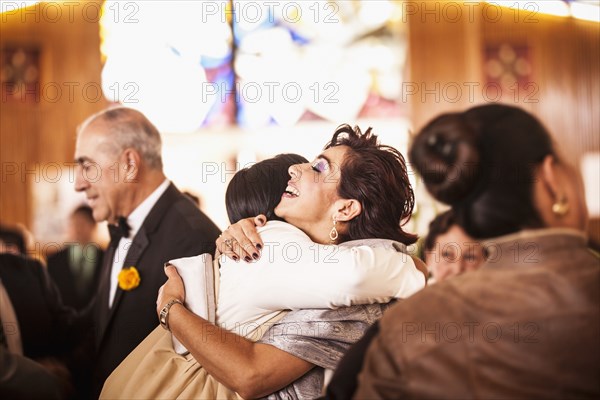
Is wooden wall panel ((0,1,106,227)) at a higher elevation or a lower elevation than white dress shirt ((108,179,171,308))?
higher

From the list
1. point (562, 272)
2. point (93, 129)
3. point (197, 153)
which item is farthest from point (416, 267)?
point (197, 153)

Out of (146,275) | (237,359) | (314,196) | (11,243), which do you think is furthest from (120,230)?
(11,243)

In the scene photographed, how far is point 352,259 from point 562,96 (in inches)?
262

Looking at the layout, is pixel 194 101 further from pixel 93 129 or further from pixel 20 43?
pixel 93 129

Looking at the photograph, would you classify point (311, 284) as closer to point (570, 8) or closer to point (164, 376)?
point (164, 376)

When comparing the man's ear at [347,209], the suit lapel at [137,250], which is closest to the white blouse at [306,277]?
the man's ear at [347,209]

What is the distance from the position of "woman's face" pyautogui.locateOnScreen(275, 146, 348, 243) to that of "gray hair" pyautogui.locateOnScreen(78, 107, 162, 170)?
99 cm

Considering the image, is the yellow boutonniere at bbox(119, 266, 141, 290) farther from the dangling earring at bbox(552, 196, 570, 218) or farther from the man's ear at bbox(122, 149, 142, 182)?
the dangling earring at bbox(552, 196, 570, 218)

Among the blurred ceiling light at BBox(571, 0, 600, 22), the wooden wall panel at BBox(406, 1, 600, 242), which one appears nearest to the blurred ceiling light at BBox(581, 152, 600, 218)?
the wooden wall panel at BBox(406, 1, 600, 242)

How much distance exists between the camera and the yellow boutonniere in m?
2.44

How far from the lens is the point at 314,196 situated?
78.5 inches

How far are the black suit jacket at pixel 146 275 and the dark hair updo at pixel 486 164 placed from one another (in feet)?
4.04

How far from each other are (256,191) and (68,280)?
2874 mm

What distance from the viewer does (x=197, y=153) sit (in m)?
7.37
